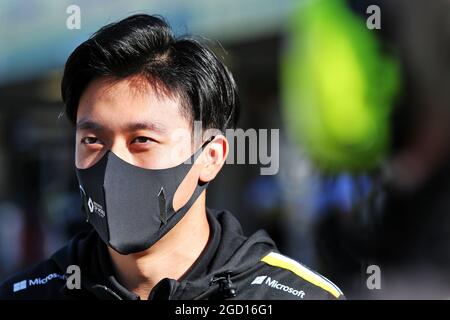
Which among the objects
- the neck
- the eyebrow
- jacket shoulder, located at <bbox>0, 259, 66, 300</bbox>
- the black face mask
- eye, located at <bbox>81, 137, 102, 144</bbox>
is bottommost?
jacket shoulder, located at <bbox>0, 259, 66, 300</bbox>

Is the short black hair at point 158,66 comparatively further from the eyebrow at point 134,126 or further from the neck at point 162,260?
the neck at point 162,260

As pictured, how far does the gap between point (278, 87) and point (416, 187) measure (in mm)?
4384

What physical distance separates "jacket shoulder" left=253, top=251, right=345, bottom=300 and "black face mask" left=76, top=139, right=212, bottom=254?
331 millimetres

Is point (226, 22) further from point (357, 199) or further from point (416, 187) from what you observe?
point (416, 187)

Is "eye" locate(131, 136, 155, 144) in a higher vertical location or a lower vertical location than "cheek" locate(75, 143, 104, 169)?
higher

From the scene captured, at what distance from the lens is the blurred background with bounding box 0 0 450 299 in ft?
12.3

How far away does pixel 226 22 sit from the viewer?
272 inches

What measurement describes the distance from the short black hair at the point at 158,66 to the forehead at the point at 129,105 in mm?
33

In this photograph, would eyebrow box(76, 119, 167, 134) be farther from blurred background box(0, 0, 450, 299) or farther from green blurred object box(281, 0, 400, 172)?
green blurred object box(281, 0, 400, 172)

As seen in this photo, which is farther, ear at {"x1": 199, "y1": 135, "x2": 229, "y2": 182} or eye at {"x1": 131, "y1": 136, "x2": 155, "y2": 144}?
ear at {"x1": 199, "y1": 135, "x2": 229, "y2": 182}

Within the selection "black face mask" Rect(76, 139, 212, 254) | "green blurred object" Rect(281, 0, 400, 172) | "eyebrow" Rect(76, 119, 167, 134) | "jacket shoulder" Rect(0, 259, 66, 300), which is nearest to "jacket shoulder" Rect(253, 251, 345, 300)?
"black face mask" Rect(76, 139, 212, 254)

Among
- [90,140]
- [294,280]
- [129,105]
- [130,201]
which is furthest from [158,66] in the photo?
[294,280]

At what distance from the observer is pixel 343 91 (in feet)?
15.6
